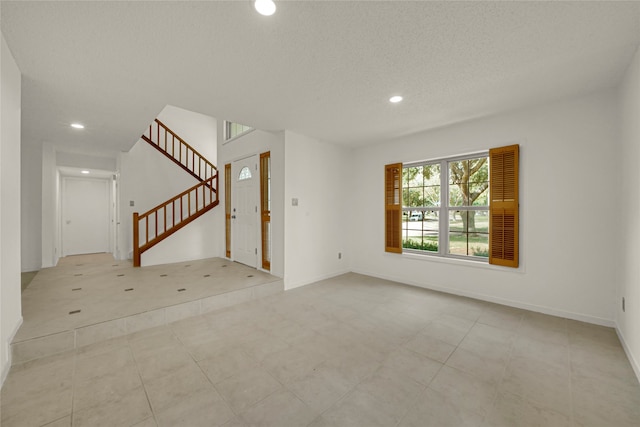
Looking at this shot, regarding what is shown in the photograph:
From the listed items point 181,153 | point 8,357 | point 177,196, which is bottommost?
point 8,357

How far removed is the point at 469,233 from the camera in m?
3.99

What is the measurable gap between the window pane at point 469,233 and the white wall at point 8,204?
17.0 ft

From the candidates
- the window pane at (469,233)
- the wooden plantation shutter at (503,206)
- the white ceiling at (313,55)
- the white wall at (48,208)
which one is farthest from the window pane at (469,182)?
the white wall at (48,208)

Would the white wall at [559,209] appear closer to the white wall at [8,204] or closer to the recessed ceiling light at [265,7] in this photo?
the recessed ceiling light at [265,7]

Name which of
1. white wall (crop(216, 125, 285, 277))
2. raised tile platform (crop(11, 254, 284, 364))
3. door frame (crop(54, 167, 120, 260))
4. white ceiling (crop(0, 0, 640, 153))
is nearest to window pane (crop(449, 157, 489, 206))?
white ceiling (crop(0, 0, 640, 153))

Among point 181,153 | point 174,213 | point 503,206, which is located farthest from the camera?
point 181,153

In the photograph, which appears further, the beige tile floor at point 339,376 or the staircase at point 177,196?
the staircase at point 177,196

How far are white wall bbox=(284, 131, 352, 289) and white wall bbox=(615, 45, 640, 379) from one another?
3279 millimetres

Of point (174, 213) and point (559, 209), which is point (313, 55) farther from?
point (174, 213)

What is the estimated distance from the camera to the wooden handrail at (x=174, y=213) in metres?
5.16

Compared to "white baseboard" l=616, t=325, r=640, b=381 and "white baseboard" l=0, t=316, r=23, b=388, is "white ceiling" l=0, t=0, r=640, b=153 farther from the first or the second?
"white baseboard" l=616, t=325, r=640, b=381

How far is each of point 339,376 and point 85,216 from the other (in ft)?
27.8

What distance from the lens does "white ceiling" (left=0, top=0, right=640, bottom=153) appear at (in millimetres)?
1719

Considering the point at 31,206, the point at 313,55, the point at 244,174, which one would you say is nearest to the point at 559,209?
the point at 313,55
